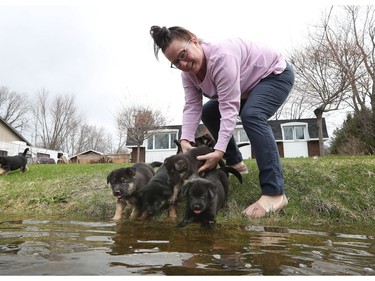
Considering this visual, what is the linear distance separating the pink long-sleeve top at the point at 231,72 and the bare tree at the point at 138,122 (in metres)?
25.3

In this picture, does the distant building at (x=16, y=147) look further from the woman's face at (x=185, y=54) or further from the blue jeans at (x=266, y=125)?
the blue jeans at (x=266, y=125)

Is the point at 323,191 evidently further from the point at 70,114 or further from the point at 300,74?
the point at 70,114

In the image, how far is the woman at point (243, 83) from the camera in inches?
139

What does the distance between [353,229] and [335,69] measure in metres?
20.1

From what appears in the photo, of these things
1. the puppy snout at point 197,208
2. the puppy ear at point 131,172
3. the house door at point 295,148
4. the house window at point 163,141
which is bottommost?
the puppy snout at point 197,208

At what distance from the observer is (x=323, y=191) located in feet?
13.8

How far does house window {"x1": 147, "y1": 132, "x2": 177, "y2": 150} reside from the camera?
33.7 metres

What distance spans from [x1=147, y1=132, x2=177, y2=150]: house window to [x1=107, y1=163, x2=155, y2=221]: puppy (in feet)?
93.1

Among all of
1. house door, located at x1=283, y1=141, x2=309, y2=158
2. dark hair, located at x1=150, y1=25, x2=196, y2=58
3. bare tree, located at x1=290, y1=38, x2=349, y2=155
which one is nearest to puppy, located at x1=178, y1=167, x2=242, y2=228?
dark hair, located at x1=150, y1=25, x2=196, y2=58

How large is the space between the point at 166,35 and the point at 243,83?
113 centimetres

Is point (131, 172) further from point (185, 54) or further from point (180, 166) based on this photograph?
point (185, 54)

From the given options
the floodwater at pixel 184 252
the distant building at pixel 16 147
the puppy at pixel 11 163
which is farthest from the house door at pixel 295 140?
the floodwater at pixel 184 252

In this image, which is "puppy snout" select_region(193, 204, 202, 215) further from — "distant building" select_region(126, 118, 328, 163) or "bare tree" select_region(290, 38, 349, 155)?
"distant building" select_region(126, 118, 328, 163)

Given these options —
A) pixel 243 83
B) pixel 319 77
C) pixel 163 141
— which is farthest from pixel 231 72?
pixel 163 141
